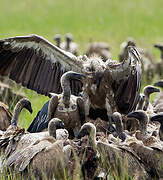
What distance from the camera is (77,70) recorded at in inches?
384

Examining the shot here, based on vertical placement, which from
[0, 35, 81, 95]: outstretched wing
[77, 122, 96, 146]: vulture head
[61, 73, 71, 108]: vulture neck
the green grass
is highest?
the green grass

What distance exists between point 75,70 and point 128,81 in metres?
0.75

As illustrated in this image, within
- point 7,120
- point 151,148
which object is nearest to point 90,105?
point 7,120

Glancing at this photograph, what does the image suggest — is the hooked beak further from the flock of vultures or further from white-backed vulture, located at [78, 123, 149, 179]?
white-backed vulture, located at [78, 123, 149, 179]

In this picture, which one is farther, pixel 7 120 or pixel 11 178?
pixel 7 120

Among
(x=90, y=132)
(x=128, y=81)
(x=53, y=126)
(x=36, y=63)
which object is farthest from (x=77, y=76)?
(x=90, y=132)

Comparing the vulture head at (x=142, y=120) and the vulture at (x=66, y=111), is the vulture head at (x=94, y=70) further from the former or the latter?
the vulture head at (x=142, y=120)

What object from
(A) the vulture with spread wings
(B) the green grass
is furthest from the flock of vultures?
(B) the green grass

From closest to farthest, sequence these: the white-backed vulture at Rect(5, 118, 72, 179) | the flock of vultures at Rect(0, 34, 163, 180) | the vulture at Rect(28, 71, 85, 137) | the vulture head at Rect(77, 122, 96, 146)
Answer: the white-backed vulture at Rect(5, 118, 72, 179)
the flock of vultures at Rect(0, 34, 163, 180)
the vulture head at Rect(77, 122, 96, 146)
the vulture at Rect(28, 71, 85, 137)

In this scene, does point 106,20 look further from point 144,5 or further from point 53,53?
point 53,53

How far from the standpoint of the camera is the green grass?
21.4m

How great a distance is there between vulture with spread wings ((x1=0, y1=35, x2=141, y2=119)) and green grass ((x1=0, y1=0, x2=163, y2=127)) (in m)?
8.47

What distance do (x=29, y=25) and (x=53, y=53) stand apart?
515 inches

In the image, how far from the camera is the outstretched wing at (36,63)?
387 inches
